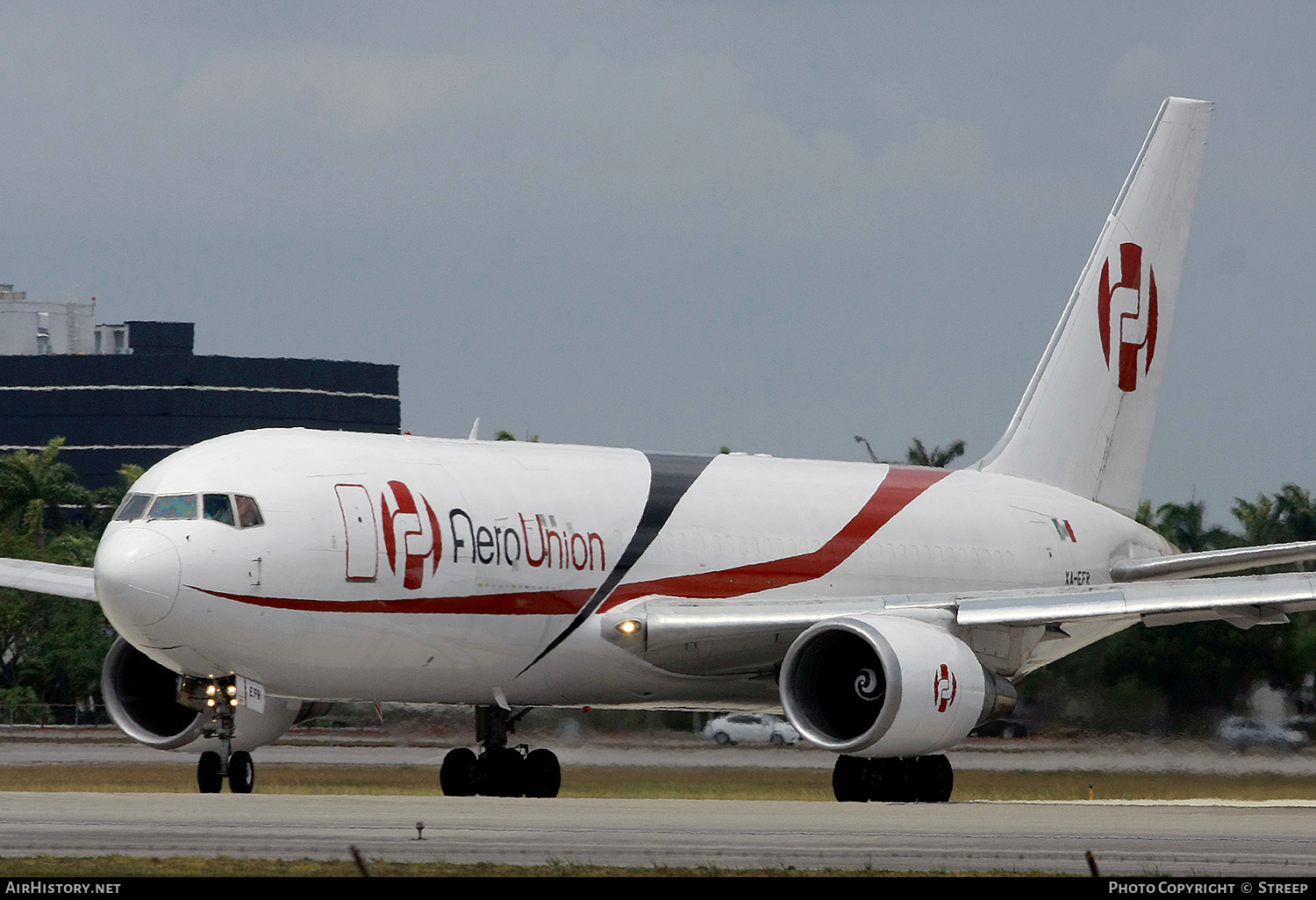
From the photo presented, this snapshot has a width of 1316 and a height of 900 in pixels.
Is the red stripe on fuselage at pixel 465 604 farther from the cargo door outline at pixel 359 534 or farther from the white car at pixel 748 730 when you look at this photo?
the white car at pixel 748 730

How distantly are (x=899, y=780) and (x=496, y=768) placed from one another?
443 centimetres

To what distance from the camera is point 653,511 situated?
72.4 feet

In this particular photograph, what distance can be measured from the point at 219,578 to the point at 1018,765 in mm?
11728

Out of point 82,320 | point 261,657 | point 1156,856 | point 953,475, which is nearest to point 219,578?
point 261,657

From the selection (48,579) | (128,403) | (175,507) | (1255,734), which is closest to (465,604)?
(175,507)

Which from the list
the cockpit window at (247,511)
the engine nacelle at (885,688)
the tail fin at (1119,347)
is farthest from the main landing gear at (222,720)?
the tail fin at (1119,347)

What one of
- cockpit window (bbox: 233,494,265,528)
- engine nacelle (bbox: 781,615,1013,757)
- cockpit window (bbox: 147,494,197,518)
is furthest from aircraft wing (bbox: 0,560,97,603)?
engine nacelle (bbox: 781,615,1013,757)

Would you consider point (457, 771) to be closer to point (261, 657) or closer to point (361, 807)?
point (261, 657)

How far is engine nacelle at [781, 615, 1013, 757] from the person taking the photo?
19.4 metres

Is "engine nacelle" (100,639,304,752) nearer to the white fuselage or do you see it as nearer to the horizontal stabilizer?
the white fuselage

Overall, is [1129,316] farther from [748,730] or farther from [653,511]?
[748,730]

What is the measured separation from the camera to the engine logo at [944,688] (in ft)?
64.4

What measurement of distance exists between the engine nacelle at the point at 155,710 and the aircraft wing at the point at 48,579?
0.78 metres

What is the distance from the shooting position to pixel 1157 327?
95.6 ft
